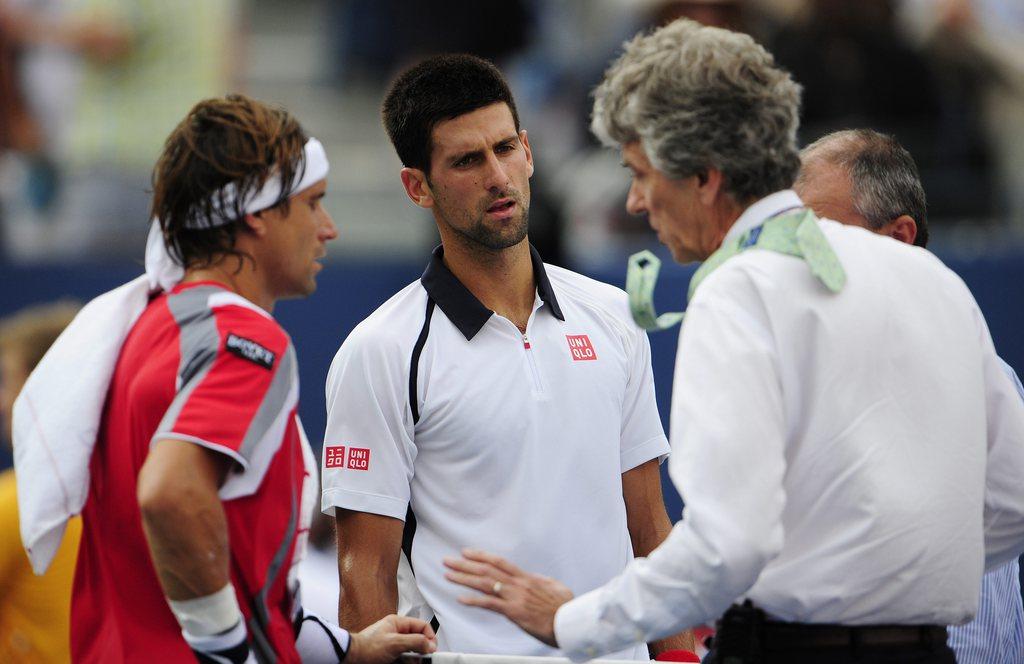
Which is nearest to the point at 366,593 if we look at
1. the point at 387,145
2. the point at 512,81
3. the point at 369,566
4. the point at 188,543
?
the point at 369,566

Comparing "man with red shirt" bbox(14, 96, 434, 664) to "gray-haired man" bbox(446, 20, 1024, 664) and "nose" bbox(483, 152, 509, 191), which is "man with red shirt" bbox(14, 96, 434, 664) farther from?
"nose" bbox(483, 152, 509, 191)

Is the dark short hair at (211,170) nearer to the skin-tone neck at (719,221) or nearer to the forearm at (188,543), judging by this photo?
the forearm at (188,543)

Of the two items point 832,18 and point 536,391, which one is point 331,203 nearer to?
point 832,18

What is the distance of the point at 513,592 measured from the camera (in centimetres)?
270

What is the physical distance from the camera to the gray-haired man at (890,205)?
10.9 ft

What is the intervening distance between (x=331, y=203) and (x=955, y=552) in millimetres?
6511

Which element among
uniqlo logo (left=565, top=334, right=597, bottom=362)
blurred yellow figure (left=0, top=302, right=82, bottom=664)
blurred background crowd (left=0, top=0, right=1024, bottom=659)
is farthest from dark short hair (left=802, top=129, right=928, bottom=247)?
blurred background crowd (left=0, top=0, right=1024, bottom=659)

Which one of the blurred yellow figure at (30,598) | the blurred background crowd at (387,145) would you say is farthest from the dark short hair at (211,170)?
the blurred background crowd at (387,145)

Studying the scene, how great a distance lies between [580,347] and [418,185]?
62cm

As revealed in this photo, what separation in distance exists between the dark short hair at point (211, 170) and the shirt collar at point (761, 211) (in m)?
0.90

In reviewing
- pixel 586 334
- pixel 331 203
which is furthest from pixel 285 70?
pixel 586 334

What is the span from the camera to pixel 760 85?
2.57m

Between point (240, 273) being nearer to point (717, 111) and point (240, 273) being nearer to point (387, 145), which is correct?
point (717, 111)

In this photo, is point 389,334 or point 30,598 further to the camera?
point 30,598
